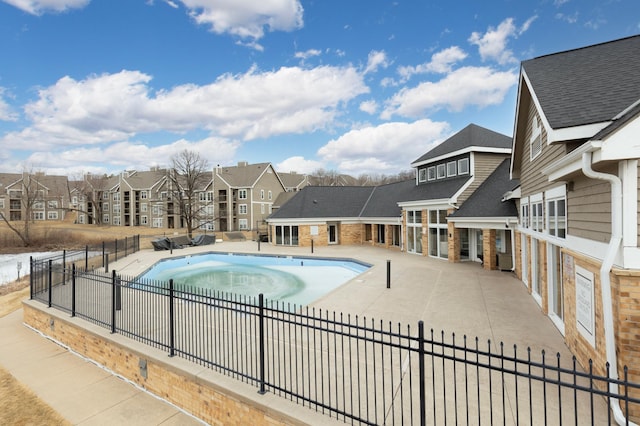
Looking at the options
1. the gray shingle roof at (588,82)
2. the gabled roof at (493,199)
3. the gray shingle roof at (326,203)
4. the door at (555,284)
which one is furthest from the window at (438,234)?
the gray shingle roof at (588,82)

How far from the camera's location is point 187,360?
5.80 meters

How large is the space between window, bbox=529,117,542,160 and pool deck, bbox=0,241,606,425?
181 inches

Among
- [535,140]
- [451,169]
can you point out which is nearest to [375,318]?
[535,140]

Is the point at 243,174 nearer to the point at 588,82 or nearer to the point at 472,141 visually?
the point at 472,141

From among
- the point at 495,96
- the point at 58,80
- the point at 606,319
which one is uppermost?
the point at 58,80

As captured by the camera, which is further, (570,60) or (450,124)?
(450,124)

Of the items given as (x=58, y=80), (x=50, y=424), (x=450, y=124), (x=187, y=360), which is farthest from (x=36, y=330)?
(x=450, y=124)

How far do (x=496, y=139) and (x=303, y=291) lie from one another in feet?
50.8

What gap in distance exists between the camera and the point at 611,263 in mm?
4172

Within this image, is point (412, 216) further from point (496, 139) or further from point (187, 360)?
point (187, 360)

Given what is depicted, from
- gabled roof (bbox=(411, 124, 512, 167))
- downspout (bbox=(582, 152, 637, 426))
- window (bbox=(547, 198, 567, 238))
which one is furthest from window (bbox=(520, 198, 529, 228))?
gabled roof (bbox=(411, 124, 512, 167))

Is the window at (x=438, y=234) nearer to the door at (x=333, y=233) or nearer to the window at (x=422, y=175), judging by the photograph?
the window at (x=422, y=175)

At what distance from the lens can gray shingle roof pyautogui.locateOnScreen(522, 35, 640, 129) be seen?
5.29 m

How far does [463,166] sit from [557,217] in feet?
43.4
